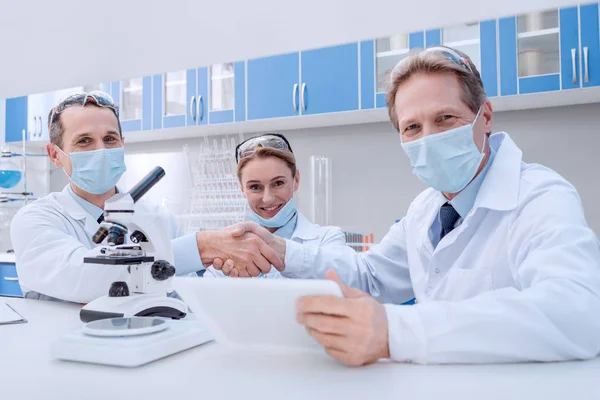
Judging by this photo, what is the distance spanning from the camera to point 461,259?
1213mm

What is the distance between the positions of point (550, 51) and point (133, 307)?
2.72m

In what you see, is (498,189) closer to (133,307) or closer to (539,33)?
(133,307)

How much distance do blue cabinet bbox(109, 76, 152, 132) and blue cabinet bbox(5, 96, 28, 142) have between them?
1.00m

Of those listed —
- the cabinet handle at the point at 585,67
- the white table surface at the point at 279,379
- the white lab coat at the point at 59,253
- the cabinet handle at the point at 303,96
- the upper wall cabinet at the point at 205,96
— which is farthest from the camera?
the upper wall cabinet at the point at 205,96

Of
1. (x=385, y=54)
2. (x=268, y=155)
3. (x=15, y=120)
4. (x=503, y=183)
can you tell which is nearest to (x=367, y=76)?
(x=385, y=54)

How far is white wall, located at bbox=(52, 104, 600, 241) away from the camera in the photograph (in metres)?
3.23

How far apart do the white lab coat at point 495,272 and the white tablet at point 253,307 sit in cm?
15

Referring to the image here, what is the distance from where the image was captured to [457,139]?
130cm

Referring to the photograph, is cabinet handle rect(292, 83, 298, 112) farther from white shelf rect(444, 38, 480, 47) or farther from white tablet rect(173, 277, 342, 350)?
white tablet rect(173, 277, 342, 350)

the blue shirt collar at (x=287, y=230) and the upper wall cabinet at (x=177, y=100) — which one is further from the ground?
the upper wall cabinet at (x=177, y=100)

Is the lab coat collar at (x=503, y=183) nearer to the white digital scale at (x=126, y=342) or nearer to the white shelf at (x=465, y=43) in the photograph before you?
the white digital scale at (x=126, y=342)

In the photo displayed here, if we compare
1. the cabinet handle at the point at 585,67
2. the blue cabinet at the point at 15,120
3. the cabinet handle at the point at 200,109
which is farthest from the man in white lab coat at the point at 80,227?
the blue cabinet at the point at 15,120

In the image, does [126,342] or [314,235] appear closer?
[126,342]

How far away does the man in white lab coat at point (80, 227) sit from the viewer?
1450mm
